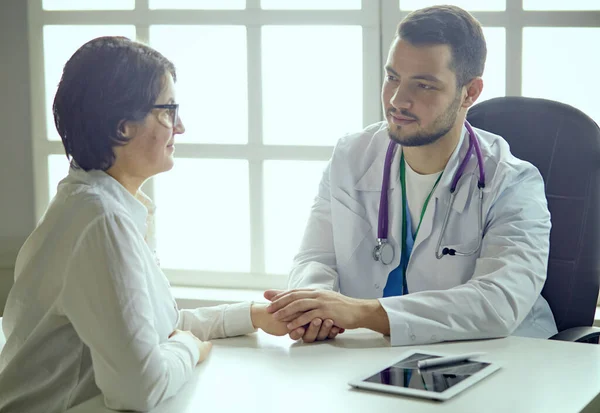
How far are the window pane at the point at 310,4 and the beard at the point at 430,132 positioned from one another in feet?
3.23

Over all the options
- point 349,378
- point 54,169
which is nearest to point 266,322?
point 349,378

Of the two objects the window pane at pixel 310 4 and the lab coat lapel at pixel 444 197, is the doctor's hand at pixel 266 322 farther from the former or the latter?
the window pane at pixel 310 4

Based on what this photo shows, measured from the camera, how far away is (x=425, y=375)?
1529 mm

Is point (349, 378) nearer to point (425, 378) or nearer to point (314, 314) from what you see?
point (425, 378)

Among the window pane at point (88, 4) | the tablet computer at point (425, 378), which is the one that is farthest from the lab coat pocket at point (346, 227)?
the window pane at point (88, 4)

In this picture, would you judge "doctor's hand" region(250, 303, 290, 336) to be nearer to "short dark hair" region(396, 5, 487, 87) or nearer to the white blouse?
the white blouse

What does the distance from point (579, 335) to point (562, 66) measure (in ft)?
3.89

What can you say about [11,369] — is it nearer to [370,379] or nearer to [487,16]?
[370,379]

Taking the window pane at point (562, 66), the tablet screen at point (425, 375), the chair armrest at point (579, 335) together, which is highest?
the window pane at point (562, 66)

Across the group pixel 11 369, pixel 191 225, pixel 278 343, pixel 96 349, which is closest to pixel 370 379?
pixel 278 343

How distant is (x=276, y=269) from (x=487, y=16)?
3.94ft

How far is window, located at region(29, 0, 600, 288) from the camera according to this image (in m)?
3.04

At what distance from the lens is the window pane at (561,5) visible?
9.34 ft

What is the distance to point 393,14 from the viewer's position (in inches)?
117
